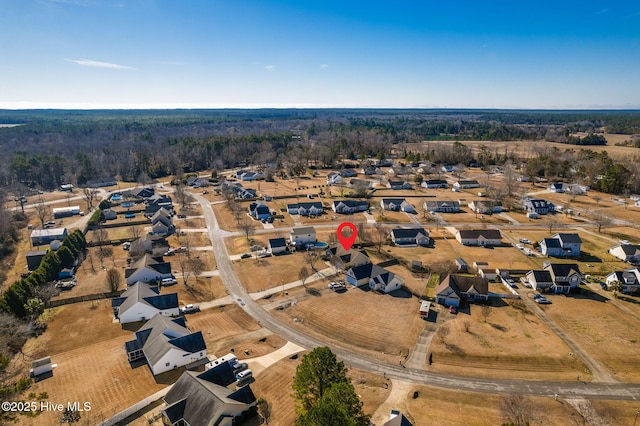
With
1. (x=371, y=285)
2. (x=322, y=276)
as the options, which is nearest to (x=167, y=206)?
(x=322, y=276)

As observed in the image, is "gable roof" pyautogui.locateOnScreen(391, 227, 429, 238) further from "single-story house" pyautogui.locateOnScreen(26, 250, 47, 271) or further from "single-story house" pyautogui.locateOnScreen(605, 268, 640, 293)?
"single-story house" pyautogui.locateOnScreen(26, 250, 47, 271)

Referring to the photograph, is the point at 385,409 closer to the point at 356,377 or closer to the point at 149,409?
the point at 356,377

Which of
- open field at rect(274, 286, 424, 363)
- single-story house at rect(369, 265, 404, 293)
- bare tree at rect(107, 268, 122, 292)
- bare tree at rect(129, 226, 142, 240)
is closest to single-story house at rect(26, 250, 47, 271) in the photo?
bare tree at rect(129, 226, 142, 240)

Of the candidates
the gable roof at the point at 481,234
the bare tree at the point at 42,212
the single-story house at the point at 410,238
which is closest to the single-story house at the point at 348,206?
the single-story house at the point at 410,238

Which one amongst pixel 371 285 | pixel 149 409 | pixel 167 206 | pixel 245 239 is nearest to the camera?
pixel 149 409

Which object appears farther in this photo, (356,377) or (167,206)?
(167,206)

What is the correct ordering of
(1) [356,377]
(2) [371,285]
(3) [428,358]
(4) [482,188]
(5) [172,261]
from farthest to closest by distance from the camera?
(4) [482,188] → (5) [172,261] → (2) [371,285] → (3) [428,358] → (1) [356,377]
